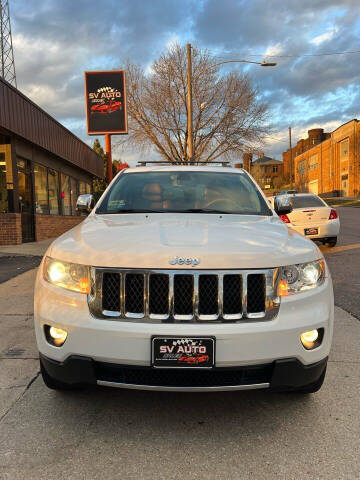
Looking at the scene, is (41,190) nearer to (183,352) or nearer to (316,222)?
(316,222)

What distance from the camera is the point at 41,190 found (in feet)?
52.6

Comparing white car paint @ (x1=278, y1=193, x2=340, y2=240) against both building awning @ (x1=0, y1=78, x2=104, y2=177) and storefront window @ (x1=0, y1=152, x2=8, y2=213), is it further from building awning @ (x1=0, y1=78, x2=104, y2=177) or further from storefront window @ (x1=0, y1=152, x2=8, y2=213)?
storefront window @ (x1=0, y1=152, x2=8, y2=213)

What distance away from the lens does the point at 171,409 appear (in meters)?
2.63

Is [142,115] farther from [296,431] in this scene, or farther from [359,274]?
[296,431]

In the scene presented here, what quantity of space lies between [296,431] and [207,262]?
1.16 meters

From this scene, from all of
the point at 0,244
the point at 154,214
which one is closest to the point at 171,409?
the point at 154,214

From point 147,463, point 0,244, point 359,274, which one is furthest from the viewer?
point 0,244

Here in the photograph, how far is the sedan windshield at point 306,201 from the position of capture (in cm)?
1104

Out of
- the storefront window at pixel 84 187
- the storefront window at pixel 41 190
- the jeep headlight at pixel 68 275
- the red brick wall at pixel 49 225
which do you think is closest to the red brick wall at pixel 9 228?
the red brick wall at pixel 49 225

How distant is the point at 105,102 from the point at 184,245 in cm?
1565

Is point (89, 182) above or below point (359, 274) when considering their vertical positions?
above

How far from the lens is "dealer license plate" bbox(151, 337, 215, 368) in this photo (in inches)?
83.7

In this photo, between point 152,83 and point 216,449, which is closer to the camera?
point 216,449

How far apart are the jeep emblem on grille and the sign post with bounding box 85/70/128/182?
15.5m
